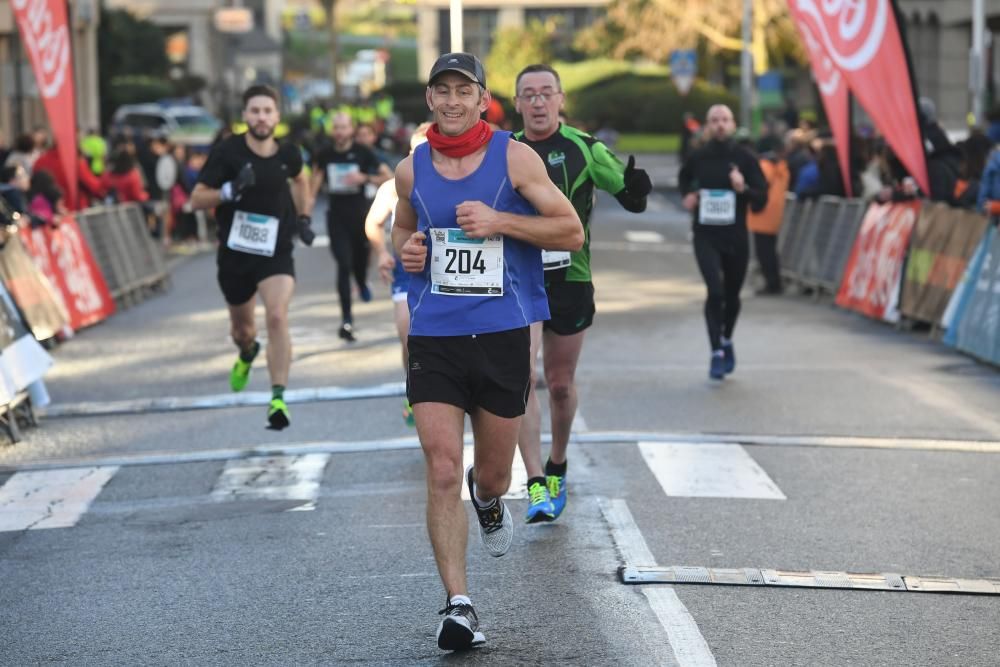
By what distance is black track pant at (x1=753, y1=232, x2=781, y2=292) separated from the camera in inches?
884

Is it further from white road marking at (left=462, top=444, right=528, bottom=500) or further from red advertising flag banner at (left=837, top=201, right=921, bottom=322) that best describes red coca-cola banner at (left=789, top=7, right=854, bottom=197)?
white road marking at (left=462, top=444, right=528, bottom=500)

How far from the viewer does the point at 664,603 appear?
7.03 meters

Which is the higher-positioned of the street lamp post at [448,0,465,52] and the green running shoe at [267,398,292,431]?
the street lamp post at [448,0,465,52]

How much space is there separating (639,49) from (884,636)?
67674mm

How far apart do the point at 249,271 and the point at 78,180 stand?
10.3m

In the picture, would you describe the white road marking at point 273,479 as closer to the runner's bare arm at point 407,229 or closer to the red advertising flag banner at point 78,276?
the runner's bare arm at point 407,229

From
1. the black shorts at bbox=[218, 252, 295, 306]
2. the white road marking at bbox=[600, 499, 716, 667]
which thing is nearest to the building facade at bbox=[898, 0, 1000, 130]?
the black shorts at bbox=[218, 252, 295, 306]

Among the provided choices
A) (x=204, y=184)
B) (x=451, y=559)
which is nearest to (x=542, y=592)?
(x=451, y=559)

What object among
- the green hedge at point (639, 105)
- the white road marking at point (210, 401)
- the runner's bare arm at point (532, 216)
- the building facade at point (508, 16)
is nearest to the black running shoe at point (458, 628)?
the runner's bare arm at point (532, 216)

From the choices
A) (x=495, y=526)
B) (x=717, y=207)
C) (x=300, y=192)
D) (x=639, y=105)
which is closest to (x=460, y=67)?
(x=495, y=526)

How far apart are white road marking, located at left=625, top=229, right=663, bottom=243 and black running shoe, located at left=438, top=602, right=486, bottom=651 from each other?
1002 inches

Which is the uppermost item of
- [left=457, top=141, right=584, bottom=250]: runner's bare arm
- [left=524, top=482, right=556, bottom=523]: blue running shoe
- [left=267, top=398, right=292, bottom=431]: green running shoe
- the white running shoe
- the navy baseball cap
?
the navy baseball cap

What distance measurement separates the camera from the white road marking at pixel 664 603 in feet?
20.7

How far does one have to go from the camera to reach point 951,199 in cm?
1758
